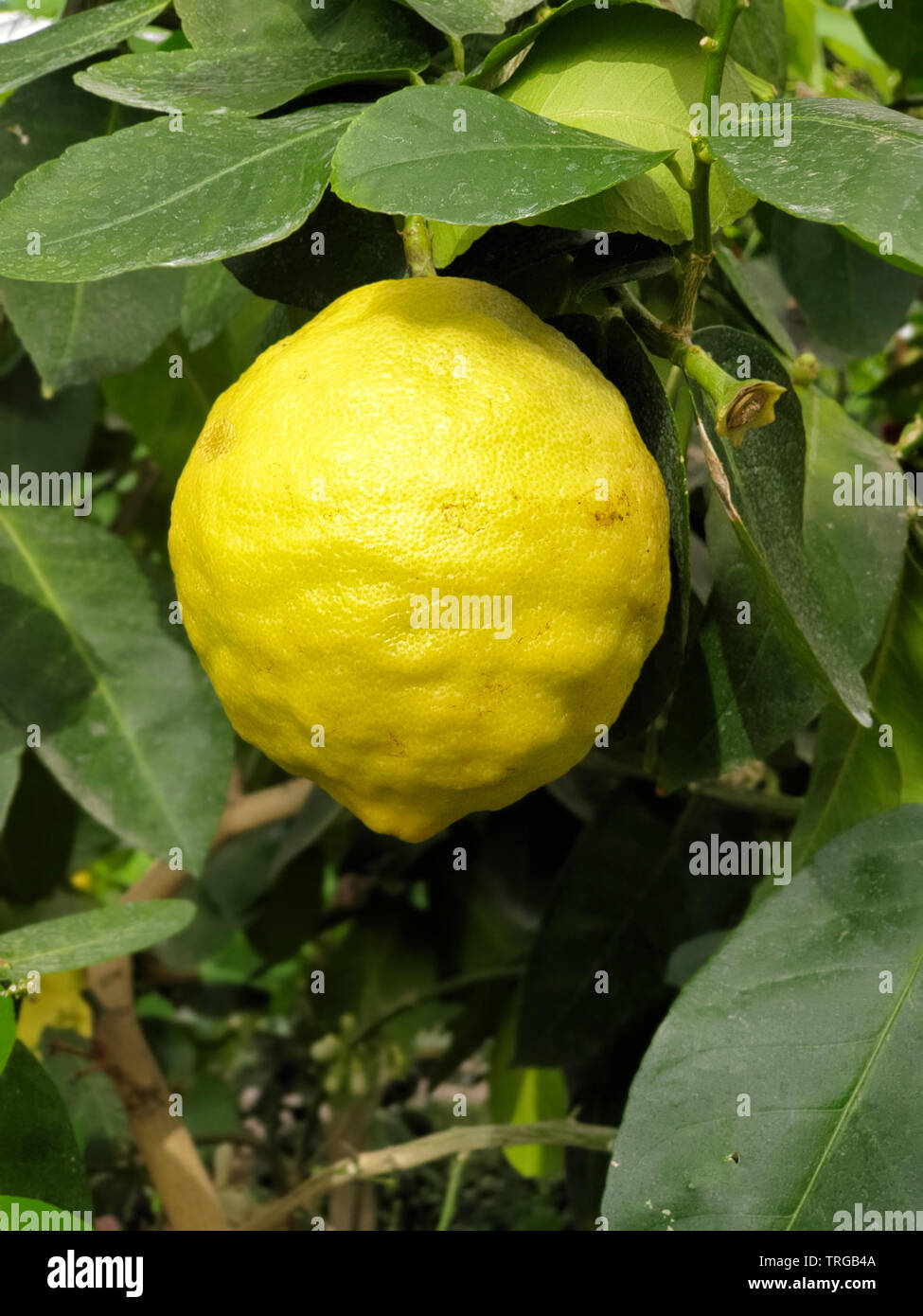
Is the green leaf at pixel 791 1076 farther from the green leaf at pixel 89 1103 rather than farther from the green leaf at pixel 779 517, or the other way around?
the green leaf at pixel 89 1103

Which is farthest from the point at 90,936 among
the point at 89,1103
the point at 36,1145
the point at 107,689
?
the point at 89,1103

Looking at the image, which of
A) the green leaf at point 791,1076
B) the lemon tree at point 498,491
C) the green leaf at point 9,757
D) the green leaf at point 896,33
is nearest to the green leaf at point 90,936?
the lemon tree at point 498,491

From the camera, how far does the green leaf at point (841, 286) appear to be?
2.56 ft

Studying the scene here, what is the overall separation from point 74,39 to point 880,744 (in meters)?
0.45

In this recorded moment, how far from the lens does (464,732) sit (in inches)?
15.0

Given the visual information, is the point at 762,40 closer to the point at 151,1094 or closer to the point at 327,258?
the point at 327,258

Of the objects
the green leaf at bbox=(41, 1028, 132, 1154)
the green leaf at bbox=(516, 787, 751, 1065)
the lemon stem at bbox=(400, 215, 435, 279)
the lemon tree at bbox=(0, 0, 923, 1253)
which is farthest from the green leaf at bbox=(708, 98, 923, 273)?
the green leaf at bbox=(41, 1028, 132, 1154)

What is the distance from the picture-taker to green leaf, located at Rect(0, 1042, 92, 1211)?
0.50m

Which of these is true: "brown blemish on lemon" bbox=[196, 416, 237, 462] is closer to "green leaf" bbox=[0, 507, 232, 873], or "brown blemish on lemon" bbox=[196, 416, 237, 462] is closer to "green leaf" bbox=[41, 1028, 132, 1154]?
"green leaf" bbox=[0, 507, 232, 873]

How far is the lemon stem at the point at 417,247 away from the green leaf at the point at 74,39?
155 millimetres

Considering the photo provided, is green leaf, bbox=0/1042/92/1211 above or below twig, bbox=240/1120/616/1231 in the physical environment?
above

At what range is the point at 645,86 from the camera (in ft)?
1.38

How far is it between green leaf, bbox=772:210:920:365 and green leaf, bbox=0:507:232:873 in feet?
1.46
